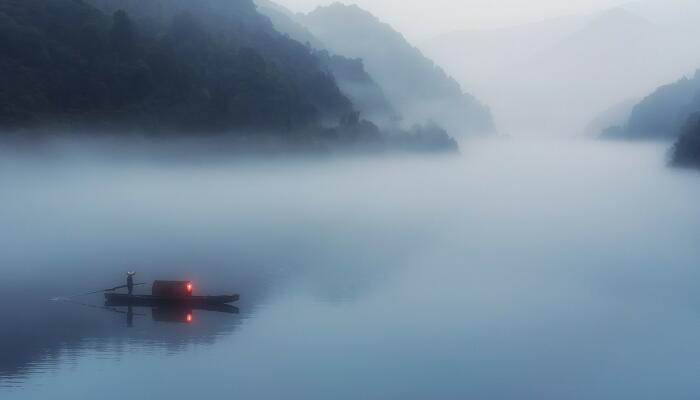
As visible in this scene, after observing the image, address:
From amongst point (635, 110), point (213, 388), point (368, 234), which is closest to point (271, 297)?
point (213, 388)

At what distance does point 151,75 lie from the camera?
81750mm

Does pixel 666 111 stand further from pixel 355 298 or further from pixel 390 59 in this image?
pixel 355 298

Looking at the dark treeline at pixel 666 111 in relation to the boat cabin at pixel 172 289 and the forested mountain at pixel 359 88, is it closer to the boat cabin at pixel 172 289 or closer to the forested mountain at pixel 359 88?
the forested mountain at pixel 359 88

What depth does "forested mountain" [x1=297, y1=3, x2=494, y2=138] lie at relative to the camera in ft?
527

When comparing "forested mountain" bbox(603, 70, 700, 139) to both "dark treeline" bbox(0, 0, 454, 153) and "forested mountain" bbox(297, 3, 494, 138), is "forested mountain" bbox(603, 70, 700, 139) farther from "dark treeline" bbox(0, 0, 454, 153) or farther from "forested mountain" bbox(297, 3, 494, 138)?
"dark treeline" bbox(0, 0, 454, 153)

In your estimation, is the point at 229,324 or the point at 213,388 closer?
the point at 213,388

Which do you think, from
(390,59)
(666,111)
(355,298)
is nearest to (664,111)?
(666,111)

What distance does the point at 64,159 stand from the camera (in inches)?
3000

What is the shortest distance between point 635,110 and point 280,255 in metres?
124

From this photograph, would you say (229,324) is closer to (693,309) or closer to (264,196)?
(693,309)

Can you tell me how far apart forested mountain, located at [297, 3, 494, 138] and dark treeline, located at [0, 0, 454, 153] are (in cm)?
5867

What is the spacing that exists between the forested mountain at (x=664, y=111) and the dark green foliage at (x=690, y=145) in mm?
25097

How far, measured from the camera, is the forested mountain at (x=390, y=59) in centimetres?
16062

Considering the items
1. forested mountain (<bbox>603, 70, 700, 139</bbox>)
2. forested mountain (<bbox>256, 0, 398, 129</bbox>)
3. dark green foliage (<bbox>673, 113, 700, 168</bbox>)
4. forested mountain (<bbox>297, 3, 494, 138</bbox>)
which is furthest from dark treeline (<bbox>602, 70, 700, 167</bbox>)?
forested mountain (<bbox>256, 0, 398, 129</bbox>)
